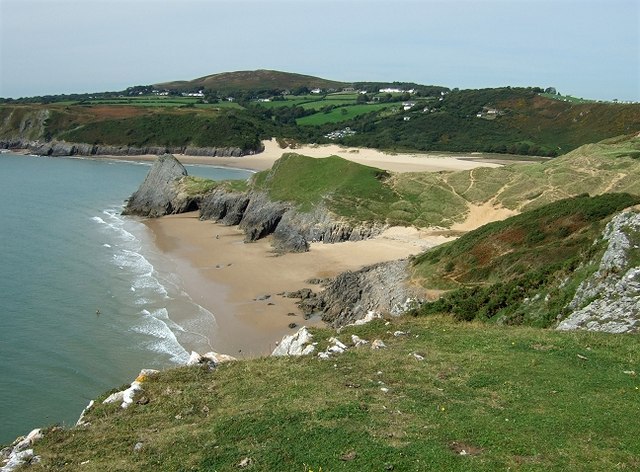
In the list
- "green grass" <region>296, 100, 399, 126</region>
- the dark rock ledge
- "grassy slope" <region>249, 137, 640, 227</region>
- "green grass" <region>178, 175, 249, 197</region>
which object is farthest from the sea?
"green grass" <region>296, 100, 399, 126</region>

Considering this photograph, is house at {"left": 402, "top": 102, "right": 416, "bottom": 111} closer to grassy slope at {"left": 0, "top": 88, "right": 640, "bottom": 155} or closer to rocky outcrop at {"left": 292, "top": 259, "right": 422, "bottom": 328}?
grassy slope at {"left": 0, "top": 88, "right": 640, "bottom": 155}

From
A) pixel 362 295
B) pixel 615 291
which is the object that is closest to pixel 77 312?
pixel 362 295

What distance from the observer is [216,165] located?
13475 cm

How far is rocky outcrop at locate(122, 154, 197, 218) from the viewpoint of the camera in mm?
77312

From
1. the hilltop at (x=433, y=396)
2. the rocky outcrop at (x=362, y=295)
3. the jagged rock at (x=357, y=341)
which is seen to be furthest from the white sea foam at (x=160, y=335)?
the jagged rock at (x=357, y=341)

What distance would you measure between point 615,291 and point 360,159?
10500cm

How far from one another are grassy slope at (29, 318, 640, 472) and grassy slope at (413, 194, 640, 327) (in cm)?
574

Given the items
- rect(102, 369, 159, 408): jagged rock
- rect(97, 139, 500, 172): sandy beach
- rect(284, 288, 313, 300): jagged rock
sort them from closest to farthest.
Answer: rect(102, 369, 159, 408): jagged rock < rect(284, 288, 313, 300): jagged rock < rect(97, 139, 500, 172): sandy beach

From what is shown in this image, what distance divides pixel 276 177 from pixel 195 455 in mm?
59770

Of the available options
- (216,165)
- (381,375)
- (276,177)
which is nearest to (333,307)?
(381,375)

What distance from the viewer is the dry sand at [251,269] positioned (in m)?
37.2

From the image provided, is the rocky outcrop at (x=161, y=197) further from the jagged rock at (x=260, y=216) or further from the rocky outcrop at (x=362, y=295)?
the rocky outcrop at (x=362, y=295)

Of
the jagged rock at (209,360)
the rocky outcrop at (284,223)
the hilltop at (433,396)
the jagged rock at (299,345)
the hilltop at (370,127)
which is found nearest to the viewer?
the hilltop at (433,396)

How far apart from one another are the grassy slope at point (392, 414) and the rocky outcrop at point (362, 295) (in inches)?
601
